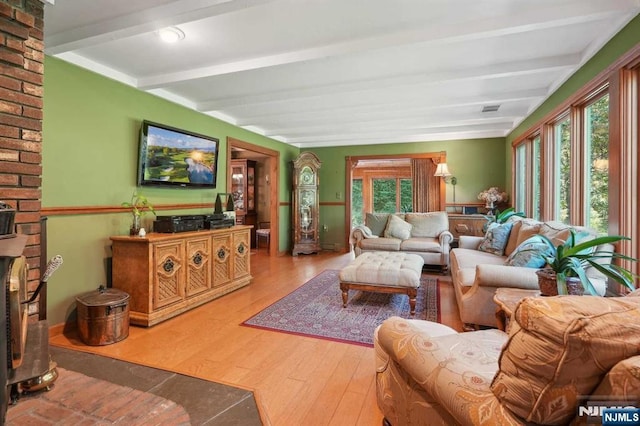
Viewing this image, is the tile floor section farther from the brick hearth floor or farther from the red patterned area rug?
the red patterned area rug

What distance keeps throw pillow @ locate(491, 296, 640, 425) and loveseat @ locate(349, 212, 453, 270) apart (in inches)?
161

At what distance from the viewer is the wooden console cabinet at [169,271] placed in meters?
2.73

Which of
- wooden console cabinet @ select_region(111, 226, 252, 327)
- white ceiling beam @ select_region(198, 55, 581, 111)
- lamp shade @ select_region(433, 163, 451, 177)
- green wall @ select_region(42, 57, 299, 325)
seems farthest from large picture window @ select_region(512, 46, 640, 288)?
green wall @ select_region(42, 57, 299, 325)

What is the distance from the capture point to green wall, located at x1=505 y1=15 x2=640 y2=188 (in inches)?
80.5

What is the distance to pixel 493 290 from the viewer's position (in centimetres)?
237

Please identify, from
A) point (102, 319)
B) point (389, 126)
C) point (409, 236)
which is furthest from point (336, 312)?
point (389, 126)

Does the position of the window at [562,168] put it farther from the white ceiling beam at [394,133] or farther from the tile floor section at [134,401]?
the tile floor section at [134,401]

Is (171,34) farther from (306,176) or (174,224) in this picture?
(306,176)

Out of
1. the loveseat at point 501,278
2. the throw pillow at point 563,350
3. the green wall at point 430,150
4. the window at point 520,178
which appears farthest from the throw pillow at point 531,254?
the green wall at point 430,150

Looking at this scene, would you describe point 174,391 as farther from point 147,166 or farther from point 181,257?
point 147,166

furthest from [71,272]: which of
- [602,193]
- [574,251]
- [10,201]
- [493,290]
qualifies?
[602,193]

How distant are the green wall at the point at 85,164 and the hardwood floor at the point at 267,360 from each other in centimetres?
53

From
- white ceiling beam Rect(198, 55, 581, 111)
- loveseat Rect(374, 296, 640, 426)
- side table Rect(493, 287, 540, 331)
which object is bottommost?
side table Rect(493, 287, 540, 331)

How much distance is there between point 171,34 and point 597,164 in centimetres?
365
